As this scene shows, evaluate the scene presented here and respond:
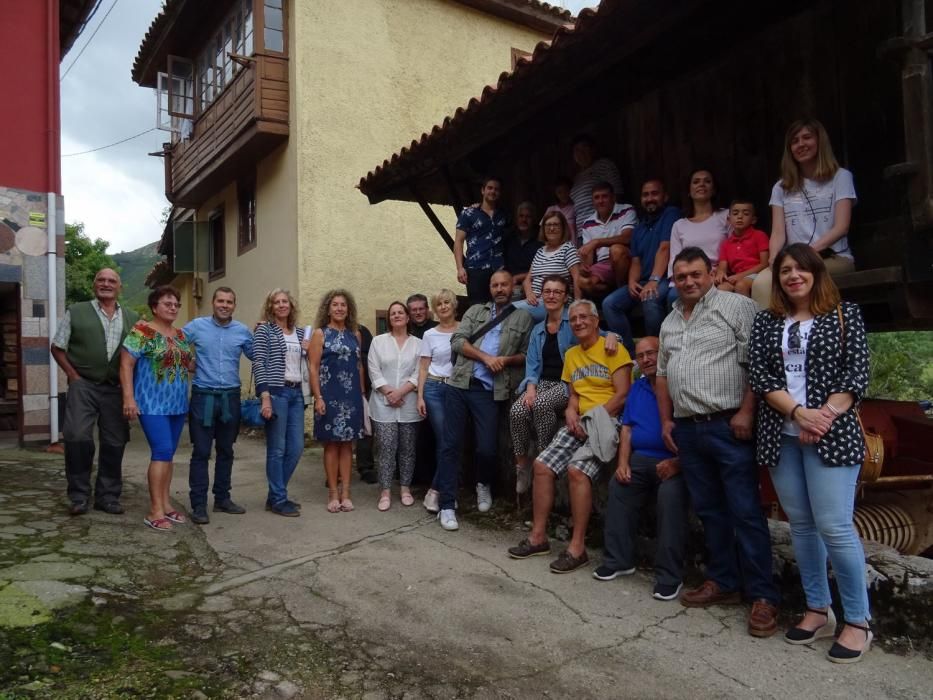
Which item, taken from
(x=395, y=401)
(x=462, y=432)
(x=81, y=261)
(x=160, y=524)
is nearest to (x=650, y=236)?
(x=462, y=432)

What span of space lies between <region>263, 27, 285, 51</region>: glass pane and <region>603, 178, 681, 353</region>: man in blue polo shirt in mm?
8042

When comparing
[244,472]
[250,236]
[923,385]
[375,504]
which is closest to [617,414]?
[375,504]

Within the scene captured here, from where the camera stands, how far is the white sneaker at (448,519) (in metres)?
5.36

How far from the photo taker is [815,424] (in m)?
3.21

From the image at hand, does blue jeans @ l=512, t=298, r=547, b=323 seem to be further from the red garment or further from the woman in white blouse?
the red garment

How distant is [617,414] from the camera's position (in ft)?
15.1

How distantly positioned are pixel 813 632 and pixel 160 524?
173 inches

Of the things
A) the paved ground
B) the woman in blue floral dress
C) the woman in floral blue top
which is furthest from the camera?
the woman in blue floral dress

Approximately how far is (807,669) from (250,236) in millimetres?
11893

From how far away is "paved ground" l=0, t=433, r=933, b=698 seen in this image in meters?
2.95

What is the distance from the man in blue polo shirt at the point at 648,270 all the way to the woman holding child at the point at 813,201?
3.06 feet

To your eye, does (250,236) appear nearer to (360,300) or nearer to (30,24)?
(360,300)

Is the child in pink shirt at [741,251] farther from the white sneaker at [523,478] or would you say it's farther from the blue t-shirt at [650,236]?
the white sneaker at [523,478]

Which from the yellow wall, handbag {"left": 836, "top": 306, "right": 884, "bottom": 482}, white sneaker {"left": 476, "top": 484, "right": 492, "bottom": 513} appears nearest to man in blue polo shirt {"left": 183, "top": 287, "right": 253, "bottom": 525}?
white sneaker {"left": 476, "top": 484, "right": 492, "bottom": 513}
